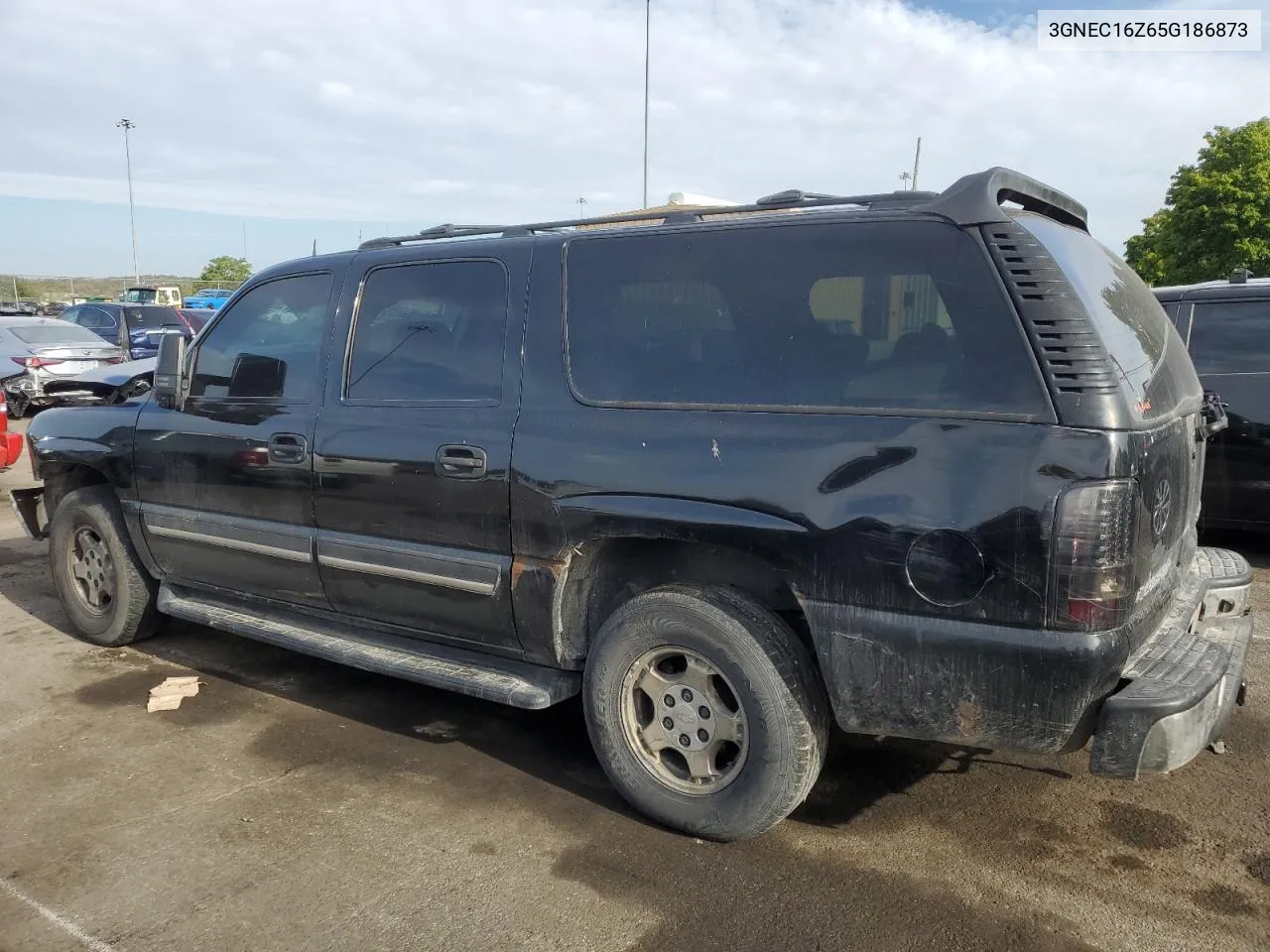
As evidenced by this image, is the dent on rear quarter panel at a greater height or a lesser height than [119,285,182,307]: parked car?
lesser

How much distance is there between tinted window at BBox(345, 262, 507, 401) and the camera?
11.9ft

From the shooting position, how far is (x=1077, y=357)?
2.54 meters

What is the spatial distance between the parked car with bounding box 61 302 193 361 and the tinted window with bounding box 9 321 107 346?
1961 mm

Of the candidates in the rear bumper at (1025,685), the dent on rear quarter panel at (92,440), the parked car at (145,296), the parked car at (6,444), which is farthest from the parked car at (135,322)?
the rear bumper at (1025,685)

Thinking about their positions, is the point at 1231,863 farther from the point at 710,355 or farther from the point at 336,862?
the point at 336,862

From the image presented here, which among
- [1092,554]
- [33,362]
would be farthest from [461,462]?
[33,362]

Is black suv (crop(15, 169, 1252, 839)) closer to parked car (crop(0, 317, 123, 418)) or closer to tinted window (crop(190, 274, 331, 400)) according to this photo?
tinted window (crop(190, 274, 331, 400))

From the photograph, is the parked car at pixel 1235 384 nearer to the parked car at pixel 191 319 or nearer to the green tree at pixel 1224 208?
the parked car at pixel 191 319

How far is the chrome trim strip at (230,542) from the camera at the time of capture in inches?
163

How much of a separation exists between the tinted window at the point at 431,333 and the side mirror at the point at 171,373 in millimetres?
1105

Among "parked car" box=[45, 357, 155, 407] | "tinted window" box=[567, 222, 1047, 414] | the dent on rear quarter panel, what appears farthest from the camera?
"parked car" box=[45, 357, 155, 407]

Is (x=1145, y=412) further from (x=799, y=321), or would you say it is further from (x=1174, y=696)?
(x=799, y=321)

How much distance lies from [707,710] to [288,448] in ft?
6.87

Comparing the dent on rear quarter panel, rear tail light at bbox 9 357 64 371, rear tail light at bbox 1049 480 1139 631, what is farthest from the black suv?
rear tail light at bbox 9 357 64 371
